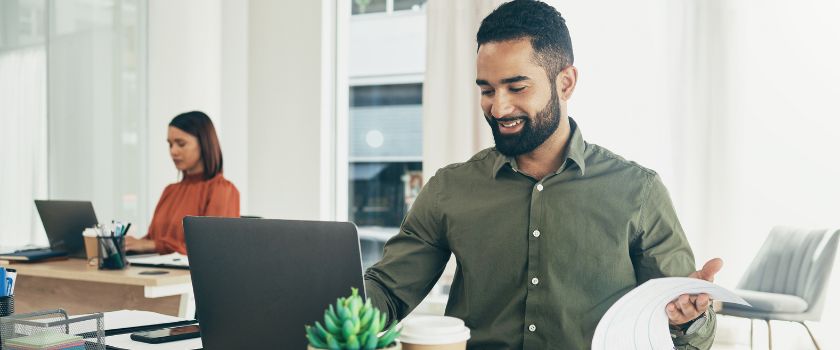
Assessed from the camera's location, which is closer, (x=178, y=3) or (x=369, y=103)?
(x=178, y=3)

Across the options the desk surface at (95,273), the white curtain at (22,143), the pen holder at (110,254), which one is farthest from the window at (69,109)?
the pen holder at (110,254)

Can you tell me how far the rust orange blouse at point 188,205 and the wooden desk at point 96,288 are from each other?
410 mm

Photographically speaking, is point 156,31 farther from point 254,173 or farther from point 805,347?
point 805,347

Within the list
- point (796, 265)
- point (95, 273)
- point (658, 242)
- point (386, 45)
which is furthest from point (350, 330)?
point (386, 45)

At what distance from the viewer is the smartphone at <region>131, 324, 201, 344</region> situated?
1.61m

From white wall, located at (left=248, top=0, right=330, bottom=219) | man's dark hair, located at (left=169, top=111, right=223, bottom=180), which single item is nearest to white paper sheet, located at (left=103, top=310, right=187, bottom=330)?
man's dark hair, located at (left=169, top=111, right=223, bottom=180)

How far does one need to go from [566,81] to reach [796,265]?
8.74 ft

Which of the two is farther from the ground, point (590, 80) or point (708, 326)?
point (590, 80)

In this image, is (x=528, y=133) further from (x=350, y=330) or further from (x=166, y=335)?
(x=166, y=335)

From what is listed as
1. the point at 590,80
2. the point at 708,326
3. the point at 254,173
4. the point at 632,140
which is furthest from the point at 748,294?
the point at 254,173

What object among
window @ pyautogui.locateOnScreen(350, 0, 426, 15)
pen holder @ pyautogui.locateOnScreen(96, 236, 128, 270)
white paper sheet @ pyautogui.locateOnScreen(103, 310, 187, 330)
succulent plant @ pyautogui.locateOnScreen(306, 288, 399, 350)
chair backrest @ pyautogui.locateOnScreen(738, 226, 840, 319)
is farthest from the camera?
window @ pyautogui.locateOnScreen(350, 0, 426, 15)

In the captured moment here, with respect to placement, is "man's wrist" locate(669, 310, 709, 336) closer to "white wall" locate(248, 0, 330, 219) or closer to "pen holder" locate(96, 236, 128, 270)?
"pen holder" locate(96, 236, 128, 270)

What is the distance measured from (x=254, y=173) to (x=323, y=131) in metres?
0.64

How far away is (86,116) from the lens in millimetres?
4746
